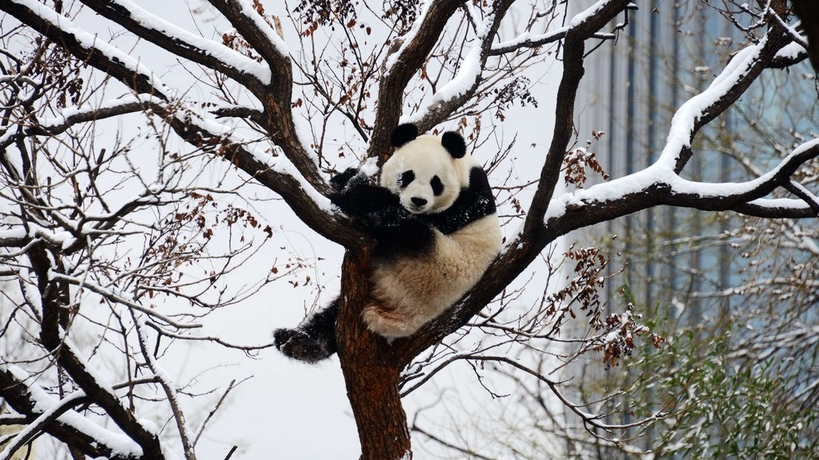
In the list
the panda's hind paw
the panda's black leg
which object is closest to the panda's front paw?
the panda's black leg

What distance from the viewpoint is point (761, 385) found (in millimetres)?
7957

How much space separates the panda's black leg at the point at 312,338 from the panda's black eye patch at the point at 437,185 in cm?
94

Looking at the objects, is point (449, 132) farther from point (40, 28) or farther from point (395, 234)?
point (40, 28)

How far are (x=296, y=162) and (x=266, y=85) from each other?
0.46 m

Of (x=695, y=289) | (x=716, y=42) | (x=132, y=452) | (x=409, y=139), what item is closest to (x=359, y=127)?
(x=409, y=139)

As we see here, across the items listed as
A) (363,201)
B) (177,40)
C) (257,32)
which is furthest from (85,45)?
(363,201)

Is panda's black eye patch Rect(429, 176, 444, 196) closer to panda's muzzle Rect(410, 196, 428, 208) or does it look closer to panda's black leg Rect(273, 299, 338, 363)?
panda's muzzle Rect(410, 196, 428, 208)

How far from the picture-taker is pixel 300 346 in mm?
4625

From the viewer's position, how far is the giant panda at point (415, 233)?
13.7 ft

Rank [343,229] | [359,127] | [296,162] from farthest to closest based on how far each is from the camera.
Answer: [359,127] → [296,162] → [343,229]

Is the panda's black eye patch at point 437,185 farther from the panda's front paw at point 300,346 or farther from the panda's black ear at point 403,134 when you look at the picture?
the panda's front paw at point 300,346

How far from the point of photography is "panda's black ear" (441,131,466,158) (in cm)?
454

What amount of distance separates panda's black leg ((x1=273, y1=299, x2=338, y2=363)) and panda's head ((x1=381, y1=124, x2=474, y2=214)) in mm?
881

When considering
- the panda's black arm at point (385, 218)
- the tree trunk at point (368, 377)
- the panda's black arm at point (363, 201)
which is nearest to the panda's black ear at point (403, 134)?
the panda's black arm at point (385, 218)
